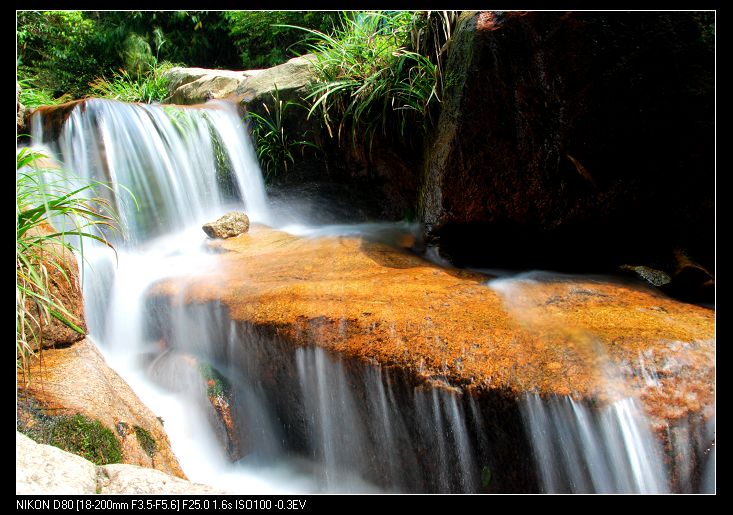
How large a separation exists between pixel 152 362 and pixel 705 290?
141 inches

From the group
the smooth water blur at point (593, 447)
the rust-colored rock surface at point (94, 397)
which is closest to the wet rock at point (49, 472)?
the rust-colored rock surface at point (94, 397)

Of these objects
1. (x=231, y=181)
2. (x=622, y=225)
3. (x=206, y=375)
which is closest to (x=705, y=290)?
(x=622, y=225)

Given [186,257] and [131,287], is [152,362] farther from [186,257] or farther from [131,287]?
[186,257]

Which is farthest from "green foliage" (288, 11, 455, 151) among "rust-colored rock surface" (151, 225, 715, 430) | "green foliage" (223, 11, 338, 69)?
"green foliage" (223, 11, 338, 69)

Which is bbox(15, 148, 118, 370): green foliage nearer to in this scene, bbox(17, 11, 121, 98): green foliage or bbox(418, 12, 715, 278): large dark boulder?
bbox(418, 12, 715, 278): large dark boulder

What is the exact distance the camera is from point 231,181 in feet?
18.8

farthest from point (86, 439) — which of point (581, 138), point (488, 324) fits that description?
point (581, 138)

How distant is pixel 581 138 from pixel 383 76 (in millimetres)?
2100

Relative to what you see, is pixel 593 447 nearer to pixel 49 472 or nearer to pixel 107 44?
pixel 49 472

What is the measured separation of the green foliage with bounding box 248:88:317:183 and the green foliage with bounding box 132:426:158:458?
12.8ft

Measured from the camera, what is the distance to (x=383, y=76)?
4637 millimetres

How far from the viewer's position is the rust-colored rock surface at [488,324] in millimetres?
2100

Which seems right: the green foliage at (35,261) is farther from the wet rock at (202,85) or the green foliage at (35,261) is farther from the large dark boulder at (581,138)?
the wet rock at (202,85)

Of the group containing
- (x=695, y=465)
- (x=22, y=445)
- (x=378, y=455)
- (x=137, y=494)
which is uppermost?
(x=22, y=445)
